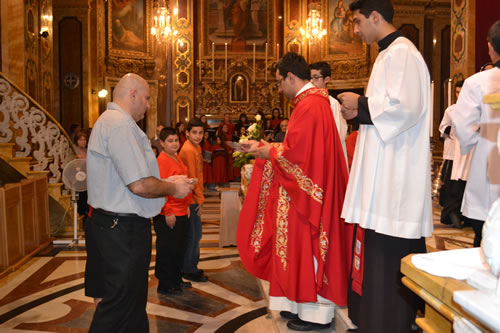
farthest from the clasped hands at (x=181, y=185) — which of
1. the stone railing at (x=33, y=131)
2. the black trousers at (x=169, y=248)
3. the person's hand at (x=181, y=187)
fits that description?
the stone railing at (x=33, y=131)

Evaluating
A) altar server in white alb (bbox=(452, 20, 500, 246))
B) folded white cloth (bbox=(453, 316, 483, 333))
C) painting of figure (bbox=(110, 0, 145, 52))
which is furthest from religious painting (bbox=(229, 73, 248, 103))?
folded white cloth (bbox=(453, 316, 483, 333))

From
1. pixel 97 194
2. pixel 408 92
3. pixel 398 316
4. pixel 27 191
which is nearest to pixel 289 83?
pixel 408 92

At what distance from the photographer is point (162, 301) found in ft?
14.6

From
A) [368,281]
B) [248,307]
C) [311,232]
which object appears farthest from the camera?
[248,307]

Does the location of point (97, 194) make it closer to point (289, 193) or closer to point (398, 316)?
point (289, 193)

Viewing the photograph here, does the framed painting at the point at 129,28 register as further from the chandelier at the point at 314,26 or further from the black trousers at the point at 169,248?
the black trousers at the point at 169,248

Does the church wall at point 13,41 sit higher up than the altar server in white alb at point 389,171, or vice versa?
the church wall at point 13,41

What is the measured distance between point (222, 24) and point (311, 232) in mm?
16699

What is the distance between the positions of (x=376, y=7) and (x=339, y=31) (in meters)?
16.2

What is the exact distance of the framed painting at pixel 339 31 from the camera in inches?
690

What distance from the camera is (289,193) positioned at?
10.1 ft

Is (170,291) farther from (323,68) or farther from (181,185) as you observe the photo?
(323,68)

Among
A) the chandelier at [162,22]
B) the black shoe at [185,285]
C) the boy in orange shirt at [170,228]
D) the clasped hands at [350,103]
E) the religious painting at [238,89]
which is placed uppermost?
the chandelier at [162,22]

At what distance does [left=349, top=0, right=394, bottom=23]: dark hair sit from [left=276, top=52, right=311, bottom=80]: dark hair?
0.89 meters
